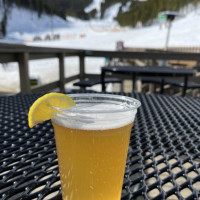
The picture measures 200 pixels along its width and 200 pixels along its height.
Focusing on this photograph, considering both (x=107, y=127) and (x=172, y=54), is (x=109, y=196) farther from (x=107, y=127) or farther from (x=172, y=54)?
(x=172, y=54)

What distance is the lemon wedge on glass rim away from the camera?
0.34m

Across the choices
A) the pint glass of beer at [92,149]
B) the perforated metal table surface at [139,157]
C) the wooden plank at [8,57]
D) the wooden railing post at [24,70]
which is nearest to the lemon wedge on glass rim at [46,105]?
the pint glass of beer at [92,149]

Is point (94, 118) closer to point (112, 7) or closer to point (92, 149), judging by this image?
point (92, 149)

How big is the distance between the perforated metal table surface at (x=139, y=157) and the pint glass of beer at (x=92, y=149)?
8cm

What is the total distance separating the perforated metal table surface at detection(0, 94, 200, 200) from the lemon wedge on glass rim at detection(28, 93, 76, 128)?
15 cm

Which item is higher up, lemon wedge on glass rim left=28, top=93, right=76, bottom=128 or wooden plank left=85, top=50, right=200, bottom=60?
lemon wedge on glass rim left=28, top=93, right=76, bottom=128

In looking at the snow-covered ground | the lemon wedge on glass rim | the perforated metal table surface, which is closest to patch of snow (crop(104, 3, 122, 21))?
the snow-covered ground

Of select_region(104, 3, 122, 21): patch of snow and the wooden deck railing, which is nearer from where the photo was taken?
the wooden deck railing

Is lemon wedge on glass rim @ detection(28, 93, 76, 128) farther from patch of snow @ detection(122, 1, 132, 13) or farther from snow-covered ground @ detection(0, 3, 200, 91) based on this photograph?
patch of snow @ detection(122, 1, 132, 13)

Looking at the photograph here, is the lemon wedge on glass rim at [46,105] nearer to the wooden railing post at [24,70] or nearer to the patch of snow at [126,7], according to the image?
the wooden railing post at [24,70]

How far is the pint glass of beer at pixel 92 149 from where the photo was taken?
29 centimetres

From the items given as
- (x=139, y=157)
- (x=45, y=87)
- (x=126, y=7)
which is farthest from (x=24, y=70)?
(x=126, y=7)

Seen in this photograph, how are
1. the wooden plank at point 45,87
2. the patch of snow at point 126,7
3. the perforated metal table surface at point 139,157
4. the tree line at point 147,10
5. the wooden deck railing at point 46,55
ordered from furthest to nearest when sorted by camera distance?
the patch of snow at point 126,7 < the tree line at point 147,10 < the wooden plank at point 45,87 < the wooden deck railing at point 46,55 < the perforated metal table surface at point 139,157

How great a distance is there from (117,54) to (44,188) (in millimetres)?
3476
